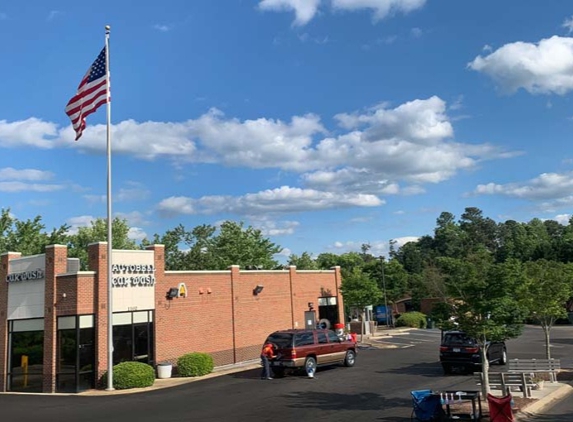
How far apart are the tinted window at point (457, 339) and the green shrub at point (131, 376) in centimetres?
1240

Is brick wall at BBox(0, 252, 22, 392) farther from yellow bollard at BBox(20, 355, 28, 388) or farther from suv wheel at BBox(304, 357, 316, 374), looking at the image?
suv wheel at BBox(304, 357, 316, 374)

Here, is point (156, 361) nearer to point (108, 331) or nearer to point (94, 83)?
point (108, 331)

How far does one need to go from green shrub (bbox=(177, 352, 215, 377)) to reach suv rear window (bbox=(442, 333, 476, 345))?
10908 mm

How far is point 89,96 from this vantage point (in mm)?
23516

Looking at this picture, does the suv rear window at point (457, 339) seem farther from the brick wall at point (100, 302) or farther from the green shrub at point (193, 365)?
the brick wall at point (100, 302)

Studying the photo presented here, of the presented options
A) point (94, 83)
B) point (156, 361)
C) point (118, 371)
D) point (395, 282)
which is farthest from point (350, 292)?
point (395, 282)

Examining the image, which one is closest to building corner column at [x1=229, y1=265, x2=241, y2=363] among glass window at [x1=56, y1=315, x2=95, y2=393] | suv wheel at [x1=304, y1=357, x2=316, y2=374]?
suv wheel at [x1=304, y1=357, x2=316, y2=374]

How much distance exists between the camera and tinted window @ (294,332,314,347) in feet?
77.5

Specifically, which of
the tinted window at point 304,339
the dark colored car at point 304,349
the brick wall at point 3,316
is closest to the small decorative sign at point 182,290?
the dark colored car at point 304,349

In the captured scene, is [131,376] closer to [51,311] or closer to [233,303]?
[51,311]

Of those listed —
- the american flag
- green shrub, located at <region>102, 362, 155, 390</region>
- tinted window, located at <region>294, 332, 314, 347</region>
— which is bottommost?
green shrub, located at <region>102, 362, 155, 390</region>

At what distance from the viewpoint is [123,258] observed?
25.6m

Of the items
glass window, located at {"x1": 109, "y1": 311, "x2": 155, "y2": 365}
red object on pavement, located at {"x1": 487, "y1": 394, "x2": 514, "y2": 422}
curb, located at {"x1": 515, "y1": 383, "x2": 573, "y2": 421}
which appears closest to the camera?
red object on pavement, located at {"x1": 487, "y1": 394, "x2": 514, "y2": 422}

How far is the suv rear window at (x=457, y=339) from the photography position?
2276cm
